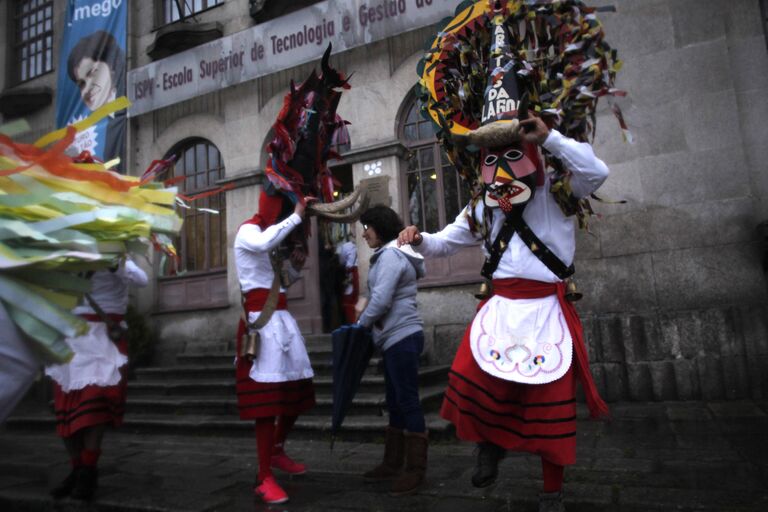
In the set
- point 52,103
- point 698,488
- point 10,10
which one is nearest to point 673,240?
point 698,488

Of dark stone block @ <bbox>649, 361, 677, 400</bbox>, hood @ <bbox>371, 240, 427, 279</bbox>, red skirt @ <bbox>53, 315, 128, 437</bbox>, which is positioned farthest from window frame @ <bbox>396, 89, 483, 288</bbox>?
red skirt @ <bbox>53, 315, 128, 437</bbox>

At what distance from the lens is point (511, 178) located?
117 inches

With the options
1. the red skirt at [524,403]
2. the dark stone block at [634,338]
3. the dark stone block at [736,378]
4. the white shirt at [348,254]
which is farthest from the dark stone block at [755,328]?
the white shirt at [348,254]

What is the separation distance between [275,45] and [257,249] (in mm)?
6324

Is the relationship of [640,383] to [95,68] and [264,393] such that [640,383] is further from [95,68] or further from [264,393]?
[95,68]

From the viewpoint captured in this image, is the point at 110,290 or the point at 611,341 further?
the point at 611,341

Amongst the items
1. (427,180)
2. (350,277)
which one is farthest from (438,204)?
(350,277)

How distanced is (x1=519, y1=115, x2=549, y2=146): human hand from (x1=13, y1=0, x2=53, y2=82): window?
46.1ft

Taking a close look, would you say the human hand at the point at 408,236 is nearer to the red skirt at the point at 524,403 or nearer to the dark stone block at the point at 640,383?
the red skirt at the point at 524,403

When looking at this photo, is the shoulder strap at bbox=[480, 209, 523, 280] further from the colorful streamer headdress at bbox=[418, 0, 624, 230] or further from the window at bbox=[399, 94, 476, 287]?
the window at bbox=[399, 94, 476, 287]

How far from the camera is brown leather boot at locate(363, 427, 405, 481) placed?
164 inches

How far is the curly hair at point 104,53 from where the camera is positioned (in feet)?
36.2

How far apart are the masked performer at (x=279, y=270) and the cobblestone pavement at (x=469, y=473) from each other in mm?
461

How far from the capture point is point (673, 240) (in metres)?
6.63
